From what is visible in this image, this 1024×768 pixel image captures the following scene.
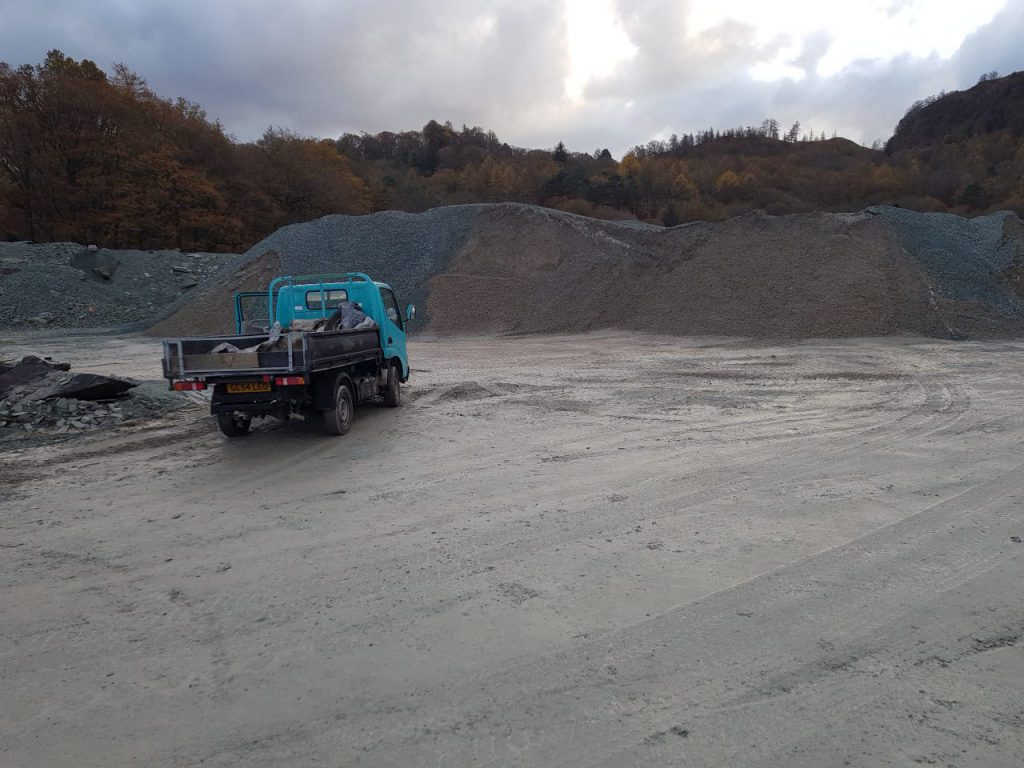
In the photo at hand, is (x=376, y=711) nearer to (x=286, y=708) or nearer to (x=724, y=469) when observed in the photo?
(x=286, y=708)

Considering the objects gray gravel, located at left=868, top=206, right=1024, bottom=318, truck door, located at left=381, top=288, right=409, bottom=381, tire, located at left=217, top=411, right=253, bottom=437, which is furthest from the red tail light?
gray gravel, located at left=868, top=206, right=1024, bottom=318

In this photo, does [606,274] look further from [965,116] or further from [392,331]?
[965,116]

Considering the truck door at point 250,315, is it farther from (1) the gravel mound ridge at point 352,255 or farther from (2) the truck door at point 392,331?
(1) the gravel mound ridge at point 352,255

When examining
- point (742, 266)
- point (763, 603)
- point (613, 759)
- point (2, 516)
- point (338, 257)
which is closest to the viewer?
point (613, 759)

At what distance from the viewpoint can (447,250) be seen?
30.9 metres

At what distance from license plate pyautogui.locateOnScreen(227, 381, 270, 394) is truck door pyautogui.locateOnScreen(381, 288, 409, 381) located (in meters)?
2.72

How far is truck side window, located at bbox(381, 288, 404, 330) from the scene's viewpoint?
11.2 m

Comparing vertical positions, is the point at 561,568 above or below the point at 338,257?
below

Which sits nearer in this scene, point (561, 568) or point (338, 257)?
point (561, 568)

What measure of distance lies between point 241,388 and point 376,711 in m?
6.08

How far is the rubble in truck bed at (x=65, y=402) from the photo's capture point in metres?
9.48

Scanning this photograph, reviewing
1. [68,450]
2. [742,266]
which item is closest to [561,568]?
[68,450]

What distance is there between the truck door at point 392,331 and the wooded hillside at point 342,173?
38569 mm

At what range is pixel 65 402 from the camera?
392 inches
